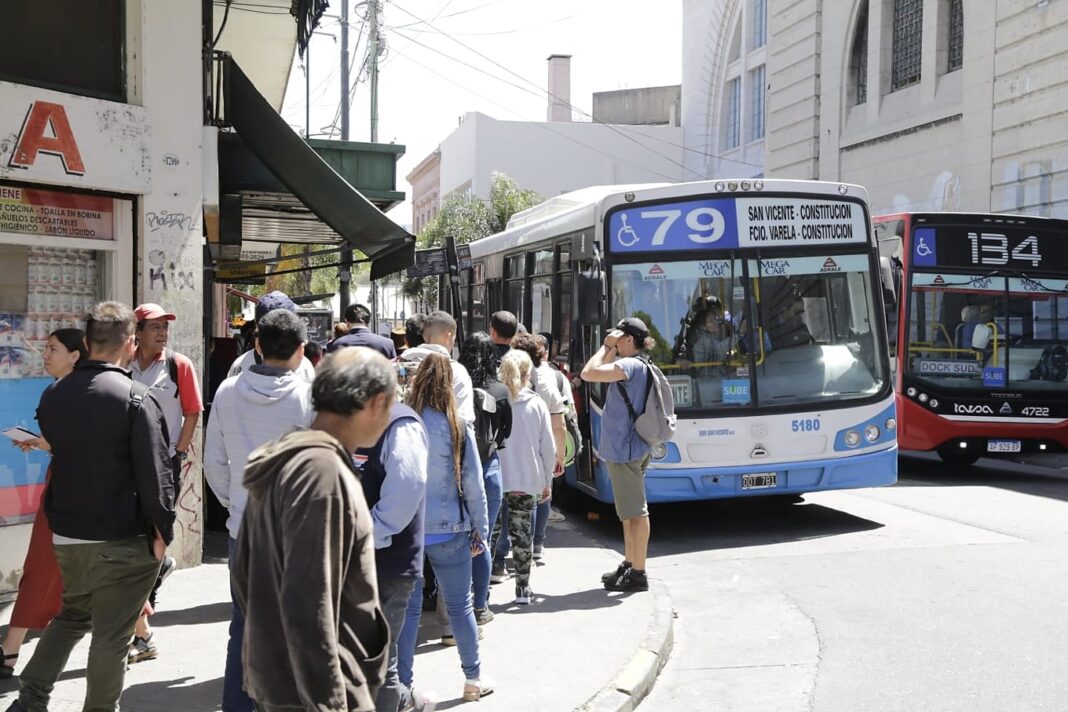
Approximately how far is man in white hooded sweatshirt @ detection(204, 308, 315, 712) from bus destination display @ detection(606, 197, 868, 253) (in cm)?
551

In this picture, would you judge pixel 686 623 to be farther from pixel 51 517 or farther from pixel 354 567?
pixel 354 567

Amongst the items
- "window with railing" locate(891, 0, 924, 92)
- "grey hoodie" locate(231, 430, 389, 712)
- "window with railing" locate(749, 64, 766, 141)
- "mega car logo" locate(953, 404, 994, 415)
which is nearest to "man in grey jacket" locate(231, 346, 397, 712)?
"grey hoodie" locate(231, 430, 389, 712)

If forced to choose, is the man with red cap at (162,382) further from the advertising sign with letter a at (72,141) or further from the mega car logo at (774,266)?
the mega car logo at (774,266)

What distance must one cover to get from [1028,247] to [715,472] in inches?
251

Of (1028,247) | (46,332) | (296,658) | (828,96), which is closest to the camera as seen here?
(296,658)

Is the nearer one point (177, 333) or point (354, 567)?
point (354, 567)

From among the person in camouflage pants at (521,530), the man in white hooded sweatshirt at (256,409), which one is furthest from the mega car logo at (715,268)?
the man in white hooded sweatshirt at (256,409)

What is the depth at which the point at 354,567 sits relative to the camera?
2.91m

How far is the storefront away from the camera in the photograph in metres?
7.18

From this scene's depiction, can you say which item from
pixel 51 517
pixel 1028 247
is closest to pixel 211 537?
pixel 51 517

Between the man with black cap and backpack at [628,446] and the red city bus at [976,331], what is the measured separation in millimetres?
6859

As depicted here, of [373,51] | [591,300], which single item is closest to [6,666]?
[591,300]

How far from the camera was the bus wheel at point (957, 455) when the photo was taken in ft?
45.2

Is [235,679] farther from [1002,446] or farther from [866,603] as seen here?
[1002,446]
